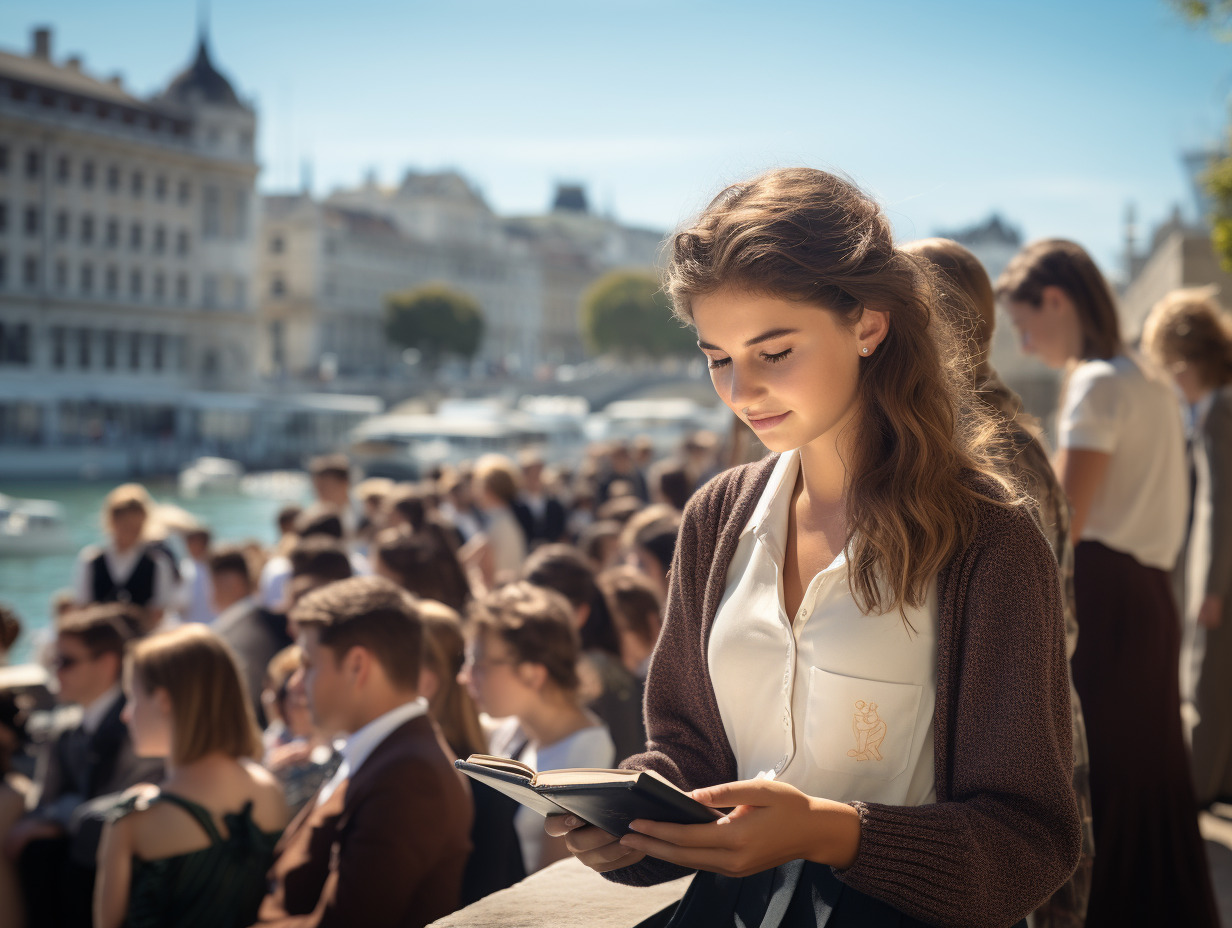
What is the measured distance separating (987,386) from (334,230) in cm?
7926

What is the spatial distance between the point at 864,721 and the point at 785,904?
0.76 ft

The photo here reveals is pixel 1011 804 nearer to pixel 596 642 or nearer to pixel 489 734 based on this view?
pixel 489 734

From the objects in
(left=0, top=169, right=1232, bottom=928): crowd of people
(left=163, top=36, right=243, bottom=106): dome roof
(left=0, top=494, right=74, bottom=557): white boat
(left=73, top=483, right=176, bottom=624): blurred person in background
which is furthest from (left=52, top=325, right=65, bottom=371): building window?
(left=0, top=169, right=1232, bottom=928): crowd of people

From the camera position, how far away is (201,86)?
2539 inches

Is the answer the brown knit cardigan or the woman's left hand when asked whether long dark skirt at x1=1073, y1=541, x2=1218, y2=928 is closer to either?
the brown knit cardigan

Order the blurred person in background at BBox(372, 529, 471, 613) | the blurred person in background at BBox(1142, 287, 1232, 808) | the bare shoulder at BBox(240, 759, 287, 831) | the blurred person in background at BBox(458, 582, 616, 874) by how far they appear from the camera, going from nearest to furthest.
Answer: the bare shoulder at BBox(240, 759, 287, 831), the blurred person in background at BBox(458, 582, 616, 874), the blurred person in background at BBox(1142, 287, 1232, 808), the blurred person in background at BBox(372, 529, 471, 613)

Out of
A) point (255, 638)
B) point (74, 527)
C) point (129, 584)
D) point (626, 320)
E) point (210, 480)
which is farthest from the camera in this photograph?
point (626, 320)

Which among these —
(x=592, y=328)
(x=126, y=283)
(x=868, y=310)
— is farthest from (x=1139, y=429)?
(x=592, y=328)

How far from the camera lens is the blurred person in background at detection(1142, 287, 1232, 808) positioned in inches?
157

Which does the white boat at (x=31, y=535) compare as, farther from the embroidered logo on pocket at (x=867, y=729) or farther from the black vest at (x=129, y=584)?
the embroidered logo on pocket at (x=867, y=729)

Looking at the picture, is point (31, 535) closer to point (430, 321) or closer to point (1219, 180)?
point (1219, 180)

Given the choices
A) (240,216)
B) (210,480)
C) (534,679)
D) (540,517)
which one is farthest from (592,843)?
(240,216)

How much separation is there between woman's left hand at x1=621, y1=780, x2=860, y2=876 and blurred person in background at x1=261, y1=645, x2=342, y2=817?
197 centimetres

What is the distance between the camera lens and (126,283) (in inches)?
2346
